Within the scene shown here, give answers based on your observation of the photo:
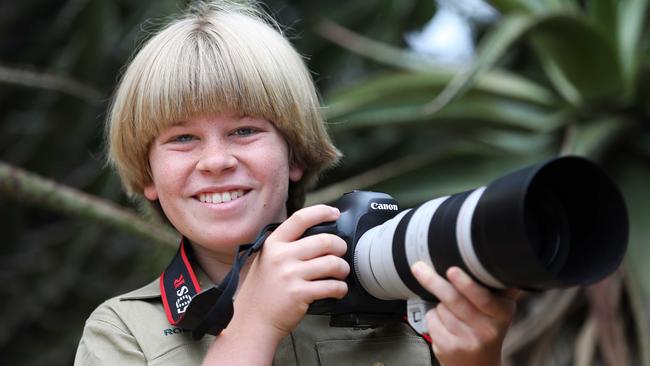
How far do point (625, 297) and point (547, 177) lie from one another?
99 cm

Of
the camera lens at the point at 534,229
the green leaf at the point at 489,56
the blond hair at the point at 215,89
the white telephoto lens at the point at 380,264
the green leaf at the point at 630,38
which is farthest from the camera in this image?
the green leaf at the point at 630,38

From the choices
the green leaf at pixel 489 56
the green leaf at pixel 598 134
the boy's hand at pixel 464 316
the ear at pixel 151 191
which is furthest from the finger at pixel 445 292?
the green leaf at pixel 598 134

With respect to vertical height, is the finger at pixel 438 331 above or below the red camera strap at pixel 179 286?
above

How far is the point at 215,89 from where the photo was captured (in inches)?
33.1

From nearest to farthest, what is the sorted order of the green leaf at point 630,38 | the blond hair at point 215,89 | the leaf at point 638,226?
1. the blond hair at point 215,89
2. the leaf at point 638,226
3. the green leaf at point 630,38

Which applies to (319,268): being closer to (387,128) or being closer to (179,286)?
(179,286)

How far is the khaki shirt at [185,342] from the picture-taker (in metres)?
0.82

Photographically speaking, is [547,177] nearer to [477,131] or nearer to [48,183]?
[48,183]

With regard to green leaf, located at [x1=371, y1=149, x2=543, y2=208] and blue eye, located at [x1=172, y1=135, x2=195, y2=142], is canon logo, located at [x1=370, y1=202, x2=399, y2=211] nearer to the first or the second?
blue eye, located at [x1=172, y1=135, x2=195, y2=142]

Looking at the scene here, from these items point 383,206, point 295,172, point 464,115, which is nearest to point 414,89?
point 464,115

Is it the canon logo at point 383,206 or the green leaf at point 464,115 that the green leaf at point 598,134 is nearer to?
the green leaf at point 464,115

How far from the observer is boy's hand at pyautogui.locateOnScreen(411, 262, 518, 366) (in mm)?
661

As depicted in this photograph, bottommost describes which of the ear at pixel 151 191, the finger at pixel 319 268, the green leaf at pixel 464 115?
the green leaf at pixel 464 115

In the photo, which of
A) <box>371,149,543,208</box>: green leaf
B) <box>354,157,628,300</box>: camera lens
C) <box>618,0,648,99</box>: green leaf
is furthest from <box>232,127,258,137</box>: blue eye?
<box>618,0,648,99</box>: green leaf
